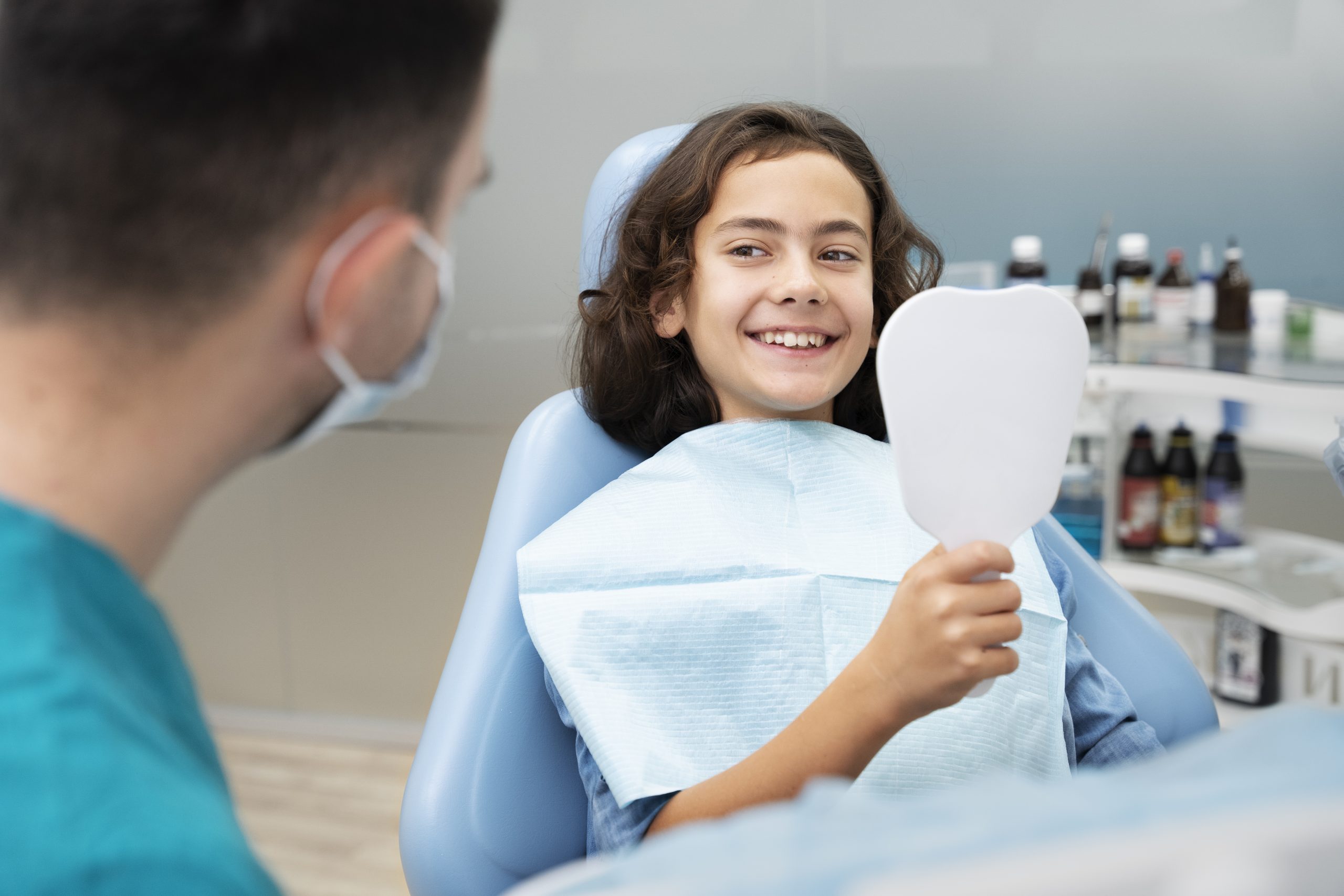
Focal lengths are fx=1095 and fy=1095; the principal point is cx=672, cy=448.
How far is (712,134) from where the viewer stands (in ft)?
4.08

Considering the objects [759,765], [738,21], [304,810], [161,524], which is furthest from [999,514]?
[304,810]

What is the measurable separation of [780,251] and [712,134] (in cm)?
17

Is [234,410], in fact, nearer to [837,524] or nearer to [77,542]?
[77,542]

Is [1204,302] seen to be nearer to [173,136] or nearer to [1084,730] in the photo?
[1084,730]

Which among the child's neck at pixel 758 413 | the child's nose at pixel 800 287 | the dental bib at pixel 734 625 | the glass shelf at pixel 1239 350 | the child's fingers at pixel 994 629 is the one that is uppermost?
the child's nose at pixel 800 287

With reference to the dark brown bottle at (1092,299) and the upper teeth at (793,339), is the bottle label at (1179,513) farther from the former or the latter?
the upper teeth at (793,339)

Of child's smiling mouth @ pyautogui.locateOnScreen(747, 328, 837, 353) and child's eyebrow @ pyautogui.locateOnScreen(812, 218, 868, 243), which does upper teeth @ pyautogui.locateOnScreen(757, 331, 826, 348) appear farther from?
child's eyebrow @ pyautogui.locateOnScreen(812, 218, 868, 243)

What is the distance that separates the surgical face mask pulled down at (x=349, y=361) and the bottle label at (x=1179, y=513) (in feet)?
5.66

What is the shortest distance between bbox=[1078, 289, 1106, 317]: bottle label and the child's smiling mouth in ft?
3.80

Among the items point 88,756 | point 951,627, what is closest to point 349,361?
point 88,756

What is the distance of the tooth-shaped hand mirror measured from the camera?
2.58 feet

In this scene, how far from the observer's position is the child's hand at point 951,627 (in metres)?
0.75

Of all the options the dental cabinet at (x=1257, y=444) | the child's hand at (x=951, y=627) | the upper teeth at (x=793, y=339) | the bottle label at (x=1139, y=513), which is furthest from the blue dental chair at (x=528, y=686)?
the bottle label at (x=1139, y=513)

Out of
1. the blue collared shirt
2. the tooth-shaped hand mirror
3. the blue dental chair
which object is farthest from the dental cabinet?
the tooth-shaped hand mirror
